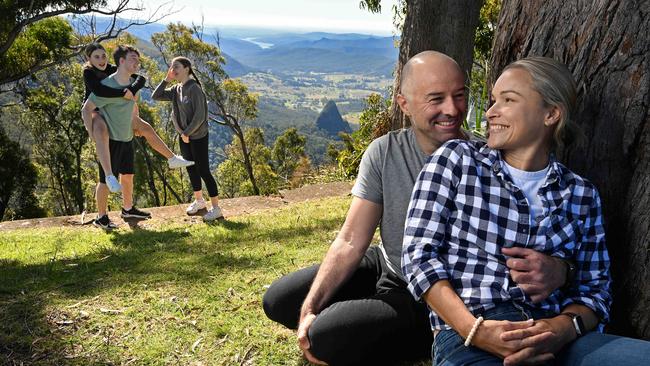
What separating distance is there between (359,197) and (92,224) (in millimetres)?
5460

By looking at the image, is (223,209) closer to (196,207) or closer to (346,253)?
(196,207)

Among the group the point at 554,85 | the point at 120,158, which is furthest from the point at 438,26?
the point at 554,85

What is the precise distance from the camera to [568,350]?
185 centimetres

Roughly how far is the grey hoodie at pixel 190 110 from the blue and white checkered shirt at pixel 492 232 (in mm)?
4522

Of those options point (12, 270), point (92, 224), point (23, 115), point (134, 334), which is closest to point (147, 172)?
point (23, 115)

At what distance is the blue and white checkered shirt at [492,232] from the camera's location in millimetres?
1935

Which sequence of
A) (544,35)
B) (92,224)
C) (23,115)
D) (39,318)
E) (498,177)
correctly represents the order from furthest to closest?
(23,115)
(92,224)
(39,318)
(544,35)
(498,177)

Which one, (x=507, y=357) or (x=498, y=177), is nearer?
Result: (x=507, y=357)

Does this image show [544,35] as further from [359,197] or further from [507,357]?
[507,357]

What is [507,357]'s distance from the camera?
69.2 inches

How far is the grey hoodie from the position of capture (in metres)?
6.12

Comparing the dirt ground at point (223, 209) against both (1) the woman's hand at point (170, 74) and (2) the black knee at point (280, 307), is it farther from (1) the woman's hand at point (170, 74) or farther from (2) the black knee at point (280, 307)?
(2) the black knee at point (280, 307)

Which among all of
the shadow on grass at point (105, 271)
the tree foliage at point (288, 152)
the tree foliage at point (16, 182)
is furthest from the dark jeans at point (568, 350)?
the tree foliage at point (288, 152)

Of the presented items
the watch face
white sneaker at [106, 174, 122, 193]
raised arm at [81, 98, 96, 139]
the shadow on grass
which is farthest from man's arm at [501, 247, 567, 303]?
raised arm at [81, 98, 96, 139]
